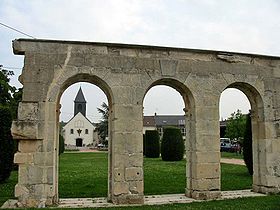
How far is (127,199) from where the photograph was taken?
8.30m

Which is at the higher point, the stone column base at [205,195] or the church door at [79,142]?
the church door at [79,142]

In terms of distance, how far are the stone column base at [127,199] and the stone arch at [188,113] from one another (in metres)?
1.53

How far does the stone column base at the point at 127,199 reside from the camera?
8.26 meters

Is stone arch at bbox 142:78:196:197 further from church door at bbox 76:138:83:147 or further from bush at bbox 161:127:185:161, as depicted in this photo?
church door at bbox 76:138:83:147

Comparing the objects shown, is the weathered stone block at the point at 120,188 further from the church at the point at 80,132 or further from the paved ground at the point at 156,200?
the church at the point at 80,132

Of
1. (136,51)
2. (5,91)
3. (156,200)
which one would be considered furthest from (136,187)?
(5,91)

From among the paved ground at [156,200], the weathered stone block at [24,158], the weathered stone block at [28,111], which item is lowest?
the paved ground at [156,200]

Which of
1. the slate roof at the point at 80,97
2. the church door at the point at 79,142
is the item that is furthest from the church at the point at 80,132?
the slate roof at the point at 80,97

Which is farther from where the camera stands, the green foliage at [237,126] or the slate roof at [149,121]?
the slate roof at [149,121]

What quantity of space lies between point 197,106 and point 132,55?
7.27 feet

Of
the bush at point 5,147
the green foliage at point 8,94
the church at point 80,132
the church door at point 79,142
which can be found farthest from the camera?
the church door at point 79,142

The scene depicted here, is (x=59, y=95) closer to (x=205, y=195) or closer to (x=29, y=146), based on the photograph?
(x=29, y=146)

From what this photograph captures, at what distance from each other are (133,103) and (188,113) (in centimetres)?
172

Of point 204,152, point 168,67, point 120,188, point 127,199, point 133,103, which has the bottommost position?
point 127,199
